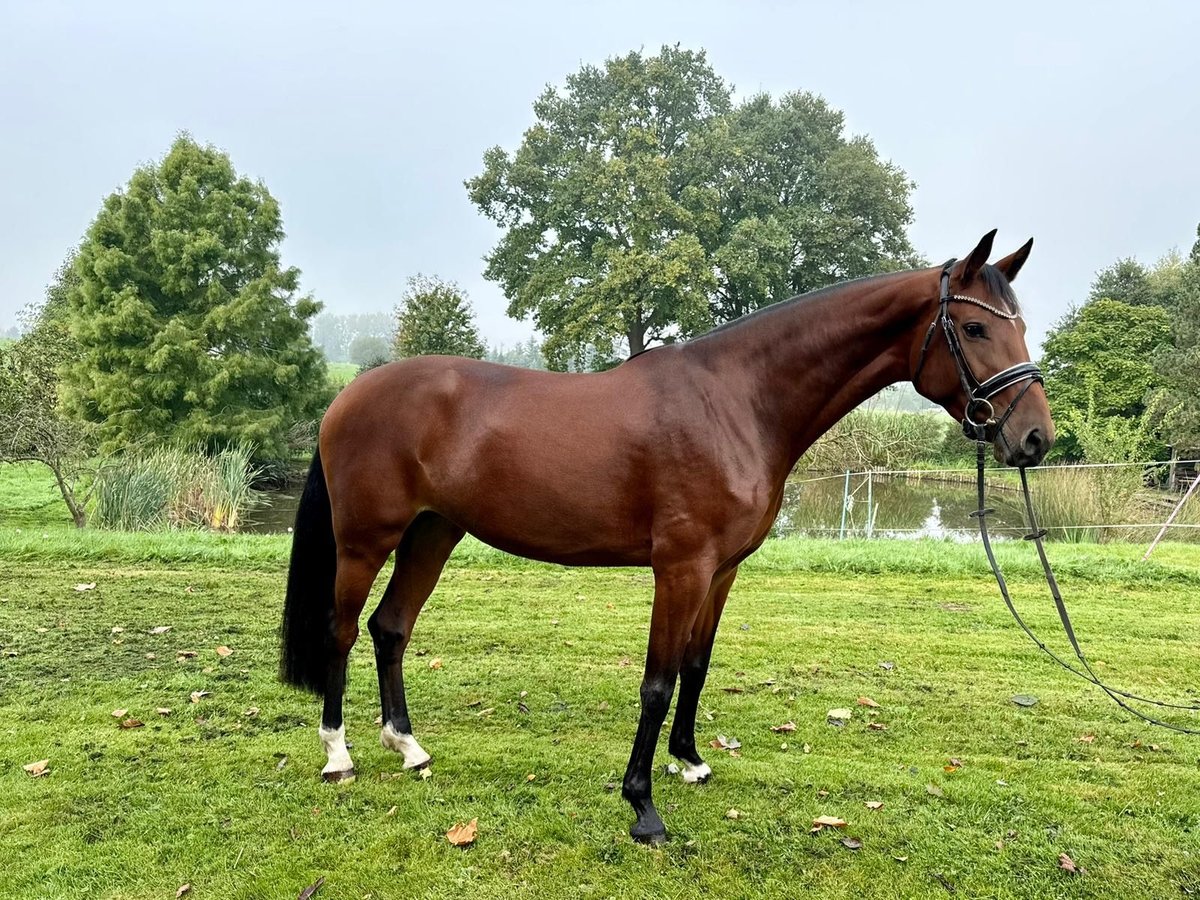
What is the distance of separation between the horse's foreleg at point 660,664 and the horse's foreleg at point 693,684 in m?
0.36

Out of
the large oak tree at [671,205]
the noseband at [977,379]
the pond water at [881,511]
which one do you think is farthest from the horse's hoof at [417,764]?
the large oak tree at [671,205]

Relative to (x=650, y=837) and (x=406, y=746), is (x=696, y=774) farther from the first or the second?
(x=406, y=746)

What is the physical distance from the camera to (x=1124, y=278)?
25844mm

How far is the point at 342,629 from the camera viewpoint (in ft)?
10.1

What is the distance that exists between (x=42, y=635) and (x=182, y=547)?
9.30 ft

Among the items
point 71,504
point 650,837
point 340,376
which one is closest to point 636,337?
point 340,376

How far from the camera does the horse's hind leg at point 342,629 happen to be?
9.77 feet

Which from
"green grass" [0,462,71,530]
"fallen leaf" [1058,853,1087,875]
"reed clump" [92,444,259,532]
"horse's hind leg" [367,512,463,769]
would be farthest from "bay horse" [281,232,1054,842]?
"green grass" [0,462,71,530]

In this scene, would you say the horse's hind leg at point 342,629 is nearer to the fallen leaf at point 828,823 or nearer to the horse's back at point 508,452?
the horse's back at point 508,452

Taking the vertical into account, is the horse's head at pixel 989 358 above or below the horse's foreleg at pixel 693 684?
above

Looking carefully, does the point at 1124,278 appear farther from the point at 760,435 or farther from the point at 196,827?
the point at 196,827

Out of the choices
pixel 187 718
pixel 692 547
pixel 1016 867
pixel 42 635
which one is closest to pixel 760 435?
pixel 692 547

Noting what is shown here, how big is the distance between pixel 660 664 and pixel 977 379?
1.58 metres

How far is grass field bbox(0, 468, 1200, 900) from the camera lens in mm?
2344
